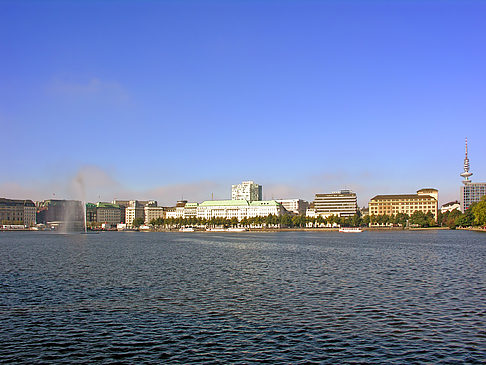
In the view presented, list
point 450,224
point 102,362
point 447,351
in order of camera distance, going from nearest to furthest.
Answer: point 102,362 < point 447,351 < point 450,224

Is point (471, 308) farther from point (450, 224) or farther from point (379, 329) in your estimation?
point (450, 224)

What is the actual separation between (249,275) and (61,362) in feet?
74.9

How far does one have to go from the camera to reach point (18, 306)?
24.8 m

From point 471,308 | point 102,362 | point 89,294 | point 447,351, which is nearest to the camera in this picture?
point 102,362

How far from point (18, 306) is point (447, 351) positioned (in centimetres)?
2064

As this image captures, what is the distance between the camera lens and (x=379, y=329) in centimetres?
2020

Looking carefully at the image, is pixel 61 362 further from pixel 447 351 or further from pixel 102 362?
pixel 447 351

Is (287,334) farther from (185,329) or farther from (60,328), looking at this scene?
(60,328)

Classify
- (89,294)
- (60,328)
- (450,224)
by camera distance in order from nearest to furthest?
(60,328) < (89,294) < (450,224)

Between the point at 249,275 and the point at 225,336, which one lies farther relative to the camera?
the point at 249,275

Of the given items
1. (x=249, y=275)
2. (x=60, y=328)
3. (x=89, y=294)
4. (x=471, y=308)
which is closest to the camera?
(x=60, y=328)

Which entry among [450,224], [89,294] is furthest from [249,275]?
[450,224]

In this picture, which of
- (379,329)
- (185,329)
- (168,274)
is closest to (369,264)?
(168,274)

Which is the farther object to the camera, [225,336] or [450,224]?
[450,224]
